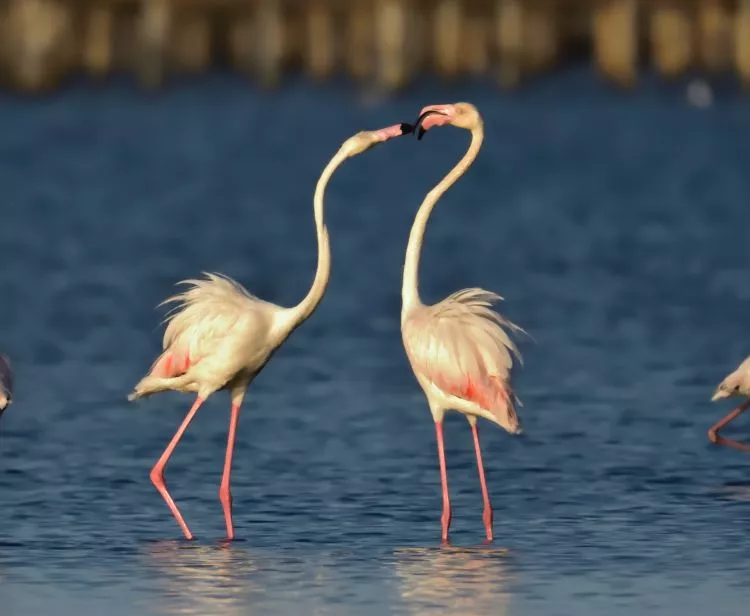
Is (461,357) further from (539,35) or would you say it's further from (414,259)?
(539,35)

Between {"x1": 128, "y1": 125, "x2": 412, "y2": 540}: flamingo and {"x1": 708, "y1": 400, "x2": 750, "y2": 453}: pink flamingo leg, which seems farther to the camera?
{"x1": 708, "y1": 400, "x2": 750, "y2": 453}: pink flamingo leg

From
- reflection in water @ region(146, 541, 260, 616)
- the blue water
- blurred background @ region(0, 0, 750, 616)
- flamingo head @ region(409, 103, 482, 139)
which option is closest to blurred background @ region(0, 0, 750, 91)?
blurred background @ region(0, 0, 750, 616)

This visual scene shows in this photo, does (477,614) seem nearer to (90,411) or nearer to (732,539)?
(732,539)

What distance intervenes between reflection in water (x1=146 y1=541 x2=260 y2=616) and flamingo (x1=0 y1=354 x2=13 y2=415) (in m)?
1.07

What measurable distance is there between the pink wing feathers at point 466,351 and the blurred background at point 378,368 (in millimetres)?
725

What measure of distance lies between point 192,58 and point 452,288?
181 feet

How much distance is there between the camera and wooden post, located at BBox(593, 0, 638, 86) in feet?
171

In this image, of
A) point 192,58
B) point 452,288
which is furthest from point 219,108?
point 452,288

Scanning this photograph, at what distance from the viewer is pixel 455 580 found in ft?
30.4

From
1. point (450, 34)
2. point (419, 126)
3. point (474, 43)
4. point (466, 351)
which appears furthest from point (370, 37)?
point (466, 351)

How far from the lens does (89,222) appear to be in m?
31.5

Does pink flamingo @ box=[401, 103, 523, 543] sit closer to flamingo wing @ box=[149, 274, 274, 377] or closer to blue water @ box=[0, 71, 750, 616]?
blue water @ box=[0, 71, 750, 616]

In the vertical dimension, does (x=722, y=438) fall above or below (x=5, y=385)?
below

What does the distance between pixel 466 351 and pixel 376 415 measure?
13.5 ft
